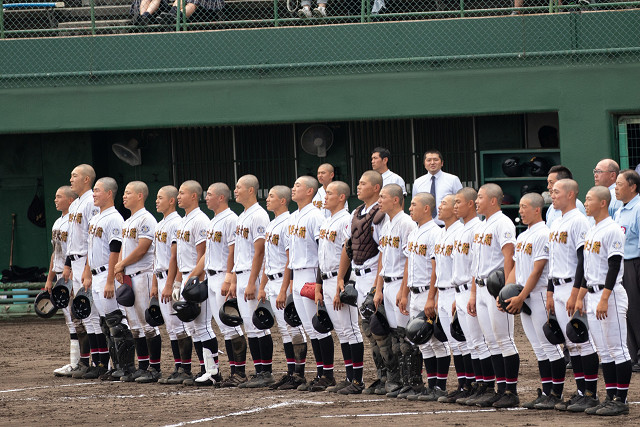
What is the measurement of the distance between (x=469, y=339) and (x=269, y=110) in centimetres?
758

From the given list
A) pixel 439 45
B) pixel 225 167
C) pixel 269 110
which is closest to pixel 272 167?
pixel 225 167

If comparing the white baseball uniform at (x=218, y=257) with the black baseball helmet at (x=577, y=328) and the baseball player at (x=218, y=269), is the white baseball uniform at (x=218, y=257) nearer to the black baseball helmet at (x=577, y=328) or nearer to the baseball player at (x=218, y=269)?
the baseball player at (x=218, y=269)

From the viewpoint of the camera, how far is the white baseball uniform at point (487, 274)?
9.16 meters

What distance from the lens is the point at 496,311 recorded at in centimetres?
915

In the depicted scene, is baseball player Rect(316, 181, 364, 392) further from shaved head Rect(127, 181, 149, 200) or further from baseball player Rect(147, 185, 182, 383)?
shaved head Rect(127, 181, 149, 200)

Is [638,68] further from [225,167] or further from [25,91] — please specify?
[25,91]

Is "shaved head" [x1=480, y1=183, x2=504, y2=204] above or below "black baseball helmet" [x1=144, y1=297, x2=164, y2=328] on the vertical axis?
above

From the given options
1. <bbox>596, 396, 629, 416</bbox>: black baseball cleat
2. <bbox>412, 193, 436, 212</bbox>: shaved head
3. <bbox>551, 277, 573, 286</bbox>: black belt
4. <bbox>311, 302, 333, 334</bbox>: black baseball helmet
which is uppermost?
<bbox>412, 193, 436, 212</bbox>: shaved head

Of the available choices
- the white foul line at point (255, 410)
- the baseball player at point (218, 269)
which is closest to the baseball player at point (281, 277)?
the baseball player at point (218, 269)

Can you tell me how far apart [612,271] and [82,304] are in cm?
572

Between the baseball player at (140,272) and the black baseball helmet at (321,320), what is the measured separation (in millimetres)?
2006

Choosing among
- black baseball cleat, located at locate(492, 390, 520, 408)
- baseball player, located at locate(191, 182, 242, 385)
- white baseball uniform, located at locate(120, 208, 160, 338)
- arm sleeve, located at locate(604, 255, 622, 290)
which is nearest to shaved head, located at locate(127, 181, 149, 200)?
white baseball uniform, located at locate(120, 208, 160, 338)

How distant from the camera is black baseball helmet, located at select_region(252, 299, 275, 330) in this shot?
417 inches

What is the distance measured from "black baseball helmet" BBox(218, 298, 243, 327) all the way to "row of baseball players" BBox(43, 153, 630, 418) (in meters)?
0.09
